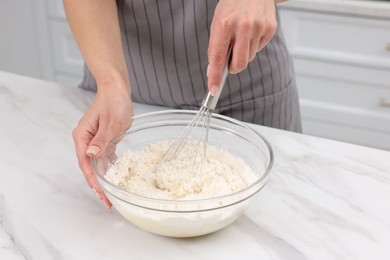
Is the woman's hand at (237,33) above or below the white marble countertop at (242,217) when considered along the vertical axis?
above

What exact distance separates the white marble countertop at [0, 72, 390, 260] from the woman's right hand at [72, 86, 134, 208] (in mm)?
57

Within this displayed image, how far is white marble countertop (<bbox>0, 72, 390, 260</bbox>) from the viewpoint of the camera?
2.26 feet

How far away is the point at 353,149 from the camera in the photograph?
91cm

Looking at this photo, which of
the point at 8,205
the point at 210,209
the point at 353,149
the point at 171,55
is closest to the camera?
the point at 210,209

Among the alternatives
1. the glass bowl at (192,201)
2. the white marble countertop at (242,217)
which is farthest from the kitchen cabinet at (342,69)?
the glass bowl at (192,201)

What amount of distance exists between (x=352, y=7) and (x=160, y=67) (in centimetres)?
89

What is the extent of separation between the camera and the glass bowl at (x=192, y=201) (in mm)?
648

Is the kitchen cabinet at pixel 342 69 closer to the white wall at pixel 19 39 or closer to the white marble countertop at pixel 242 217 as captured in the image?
the white marble countertop at pixel 242 217

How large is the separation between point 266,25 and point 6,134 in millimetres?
507

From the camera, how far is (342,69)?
6.13ft

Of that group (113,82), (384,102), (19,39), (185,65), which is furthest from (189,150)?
(19,39)

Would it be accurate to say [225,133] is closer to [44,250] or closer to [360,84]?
[44,250]

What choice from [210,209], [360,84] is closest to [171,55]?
[210,209]

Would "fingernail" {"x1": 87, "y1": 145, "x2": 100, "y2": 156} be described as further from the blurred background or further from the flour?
the blurred background
